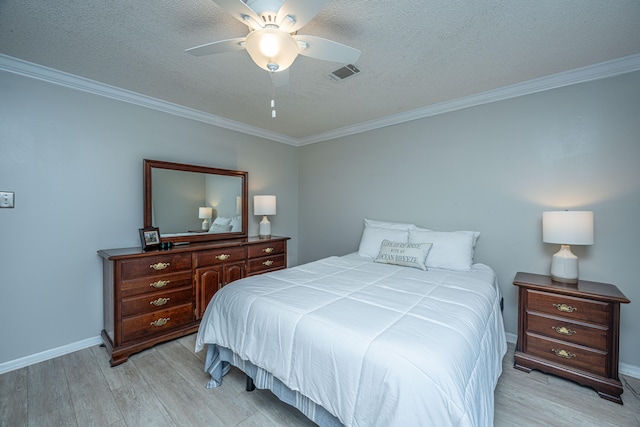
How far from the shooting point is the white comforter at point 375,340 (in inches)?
37.9

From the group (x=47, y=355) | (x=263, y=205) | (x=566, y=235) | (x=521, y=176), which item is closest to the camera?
(x=566, y=235)

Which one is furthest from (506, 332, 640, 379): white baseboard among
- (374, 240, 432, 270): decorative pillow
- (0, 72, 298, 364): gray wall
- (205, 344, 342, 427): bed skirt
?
(0, 72, 298, 364): gray wall

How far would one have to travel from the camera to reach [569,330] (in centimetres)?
188

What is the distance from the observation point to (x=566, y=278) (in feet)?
6.62

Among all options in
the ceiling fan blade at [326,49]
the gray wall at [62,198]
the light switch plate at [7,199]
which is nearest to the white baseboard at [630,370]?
the ceiling fan blade at [326,49]

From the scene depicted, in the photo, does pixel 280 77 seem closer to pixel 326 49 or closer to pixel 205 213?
pixel 326 49

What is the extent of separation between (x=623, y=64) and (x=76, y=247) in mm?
4922

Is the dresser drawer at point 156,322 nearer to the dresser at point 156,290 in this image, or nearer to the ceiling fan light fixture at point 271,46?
the dresser at point 156,290

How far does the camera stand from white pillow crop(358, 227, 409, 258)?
9.16 ft

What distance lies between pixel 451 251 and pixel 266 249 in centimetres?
215

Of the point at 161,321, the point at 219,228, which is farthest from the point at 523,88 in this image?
the point at 161,321

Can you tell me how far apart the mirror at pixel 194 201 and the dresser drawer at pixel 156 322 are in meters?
0.76

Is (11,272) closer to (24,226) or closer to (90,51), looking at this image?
(24,226)

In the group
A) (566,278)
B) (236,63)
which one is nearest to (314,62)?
(236,63)
